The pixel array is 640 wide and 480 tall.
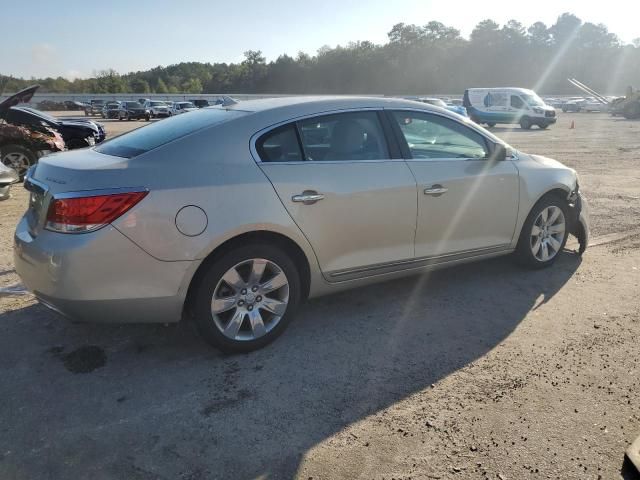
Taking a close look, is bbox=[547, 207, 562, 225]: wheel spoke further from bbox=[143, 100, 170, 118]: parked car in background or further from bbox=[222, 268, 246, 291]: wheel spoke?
bbox=[143, 100, 170, 118]: parked car in background

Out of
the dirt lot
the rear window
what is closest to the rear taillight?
the rear window

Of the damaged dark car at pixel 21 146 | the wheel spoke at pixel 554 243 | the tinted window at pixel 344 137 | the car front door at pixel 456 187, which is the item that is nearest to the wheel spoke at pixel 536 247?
the wheel spoke at pixel 554 243

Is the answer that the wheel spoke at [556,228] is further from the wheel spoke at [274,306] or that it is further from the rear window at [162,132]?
the rear window at [162,132]

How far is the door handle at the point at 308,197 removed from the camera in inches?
137

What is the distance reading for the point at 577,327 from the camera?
3.96 m

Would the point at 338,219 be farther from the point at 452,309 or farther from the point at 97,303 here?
the point at 97,303

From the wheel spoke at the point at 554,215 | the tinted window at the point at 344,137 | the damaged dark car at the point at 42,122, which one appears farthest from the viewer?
the damaged dark car at the point at 42,122

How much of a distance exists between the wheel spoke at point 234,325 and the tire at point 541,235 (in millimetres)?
2854

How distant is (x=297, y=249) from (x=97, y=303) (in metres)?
1.31

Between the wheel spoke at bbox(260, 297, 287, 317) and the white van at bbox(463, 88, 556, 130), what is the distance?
29.7 m

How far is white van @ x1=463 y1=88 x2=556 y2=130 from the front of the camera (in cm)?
2962

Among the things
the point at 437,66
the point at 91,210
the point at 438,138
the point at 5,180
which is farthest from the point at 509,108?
the point at 437,66

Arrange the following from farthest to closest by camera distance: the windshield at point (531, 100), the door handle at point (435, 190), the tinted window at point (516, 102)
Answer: the tinted window at point (516, 102)
the windshield at point (531, 100)
the door handle at point (435, 190)

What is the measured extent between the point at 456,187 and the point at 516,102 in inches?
1149
